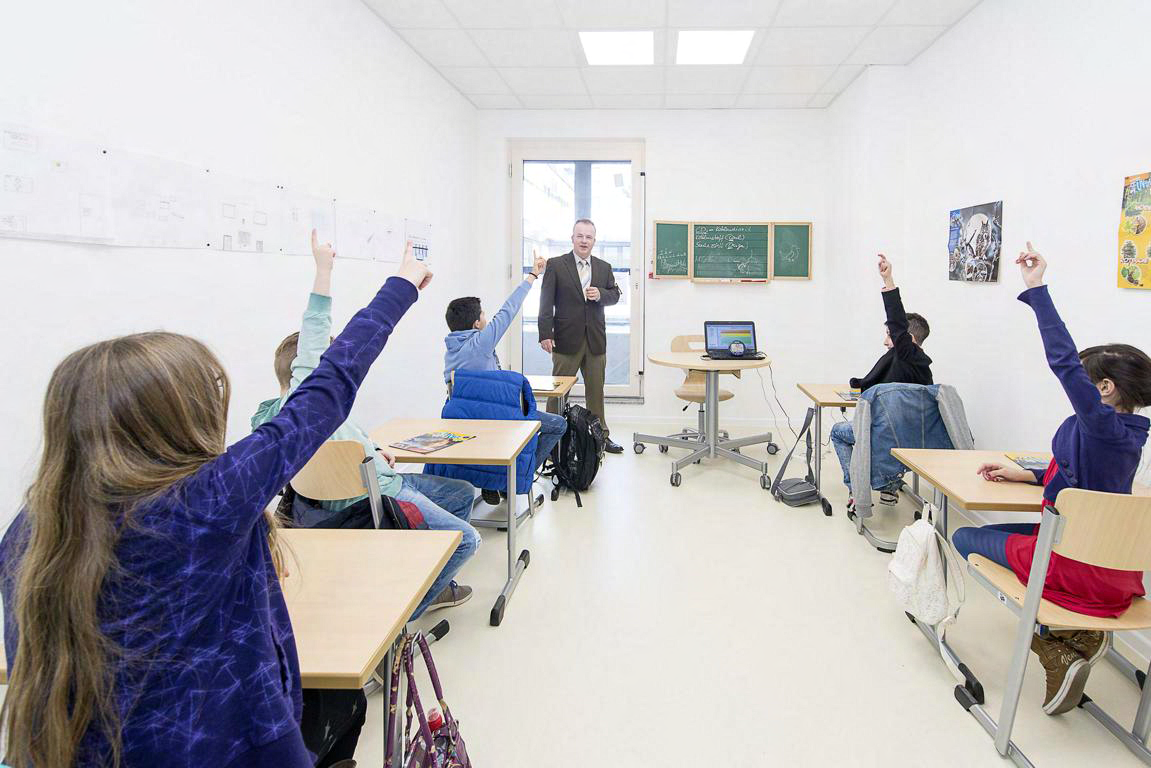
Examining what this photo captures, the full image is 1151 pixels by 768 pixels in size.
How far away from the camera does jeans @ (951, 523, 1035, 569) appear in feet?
6.74

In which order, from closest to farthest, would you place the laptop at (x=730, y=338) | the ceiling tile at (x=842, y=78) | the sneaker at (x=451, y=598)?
the sneaker at (x=451, y=598) → the laptop at (x=730, y=338) → the ceiling tile at (x=842, y=78)

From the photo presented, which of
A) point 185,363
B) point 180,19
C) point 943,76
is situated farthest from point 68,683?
point 943,76

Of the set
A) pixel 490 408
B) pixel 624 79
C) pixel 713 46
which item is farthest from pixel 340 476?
pixel 624 79

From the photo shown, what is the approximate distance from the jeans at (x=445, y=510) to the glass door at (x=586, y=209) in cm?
357

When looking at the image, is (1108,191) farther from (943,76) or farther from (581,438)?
(581,438)

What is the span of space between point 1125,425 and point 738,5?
3077 mm

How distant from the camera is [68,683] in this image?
0.85 metres

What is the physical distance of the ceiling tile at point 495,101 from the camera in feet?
18.4

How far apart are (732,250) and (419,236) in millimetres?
2880

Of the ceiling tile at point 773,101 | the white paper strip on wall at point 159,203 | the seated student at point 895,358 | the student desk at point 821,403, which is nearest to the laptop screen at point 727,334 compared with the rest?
the student desk at point 821,403

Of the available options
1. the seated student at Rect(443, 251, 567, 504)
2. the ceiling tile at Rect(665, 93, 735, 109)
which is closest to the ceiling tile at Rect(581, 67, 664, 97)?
the ceiling tile at Rect(665, 93, 735, 109)

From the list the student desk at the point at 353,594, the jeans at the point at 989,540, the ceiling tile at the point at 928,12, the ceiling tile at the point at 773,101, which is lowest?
the jeans at the point at 989,540

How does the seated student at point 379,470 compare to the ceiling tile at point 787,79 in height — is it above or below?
below

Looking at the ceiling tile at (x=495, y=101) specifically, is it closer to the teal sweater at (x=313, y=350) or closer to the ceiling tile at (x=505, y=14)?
the ceiling tile at (x=505, y=14)
